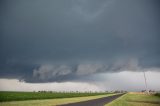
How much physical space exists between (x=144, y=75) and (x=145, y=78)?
2.11m

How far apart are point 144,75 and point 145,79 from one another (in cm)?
264

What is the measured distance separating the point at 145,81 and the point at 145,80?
0.70 m

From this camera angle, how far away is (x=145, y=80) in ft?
464

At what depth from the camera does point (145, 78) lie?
141625 millimetres

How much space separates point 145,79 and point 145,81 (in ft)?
4.13

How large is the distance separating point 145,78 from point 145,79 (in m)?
0.62

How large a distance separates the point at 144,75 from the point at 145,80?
3.20m

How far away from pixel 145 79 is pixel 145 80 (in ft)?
2.03

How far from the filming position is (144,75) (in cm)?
14112
